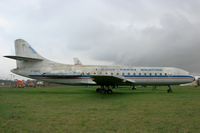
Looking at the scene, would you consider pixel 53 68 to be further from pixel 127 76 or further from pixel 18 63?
pixel 127 76

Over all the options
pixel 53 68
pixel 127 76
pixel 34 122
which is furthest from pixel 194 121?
pixel 53 68

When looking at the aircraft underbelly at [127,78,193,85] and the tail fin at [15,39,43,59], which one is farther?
the tail fin at [15,39,43,59]

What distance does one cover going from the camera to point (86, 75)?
76.1ft

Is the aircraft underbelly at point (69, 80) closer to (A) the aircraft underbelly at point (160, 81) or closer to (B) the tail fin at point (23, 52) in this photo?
(B) the tail fin at point (23, 52)

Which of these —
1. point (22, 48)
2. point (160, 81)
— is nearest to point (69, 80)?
point (22, 48)

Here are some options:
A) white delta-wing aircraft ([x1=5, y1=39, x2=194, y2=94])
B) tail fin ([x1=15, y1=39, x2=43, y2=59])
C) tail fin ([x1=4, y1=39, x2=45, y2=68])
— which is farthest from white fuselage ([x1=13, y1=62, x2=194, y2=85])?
tail fin ([x1=15, y1=39, x2=43, y2=59])

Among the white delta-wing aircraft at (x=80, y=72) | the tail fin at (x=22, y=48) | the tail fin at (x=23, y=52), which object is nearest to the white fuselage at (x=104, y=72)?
the white delta-wing aircraft at (x=80, y=72)

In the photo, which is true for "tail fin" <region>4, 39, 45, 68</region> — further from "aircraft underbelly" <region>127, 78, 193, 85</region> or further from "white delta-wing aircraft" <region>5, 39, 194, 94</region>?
"aircraft underbelly" <region>127, 78, 193, 85</region>

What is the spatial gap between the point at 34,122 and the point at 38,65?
55.3 feet

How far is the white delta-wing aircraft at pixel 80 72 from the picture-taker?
23125 millimetres

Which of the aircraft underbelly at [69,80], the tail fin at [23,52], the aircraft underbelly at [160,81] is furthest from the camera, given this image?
the tail fin at [23,52]

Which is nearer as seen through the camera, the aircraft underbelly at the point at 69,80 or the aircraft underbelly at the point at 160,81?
the aircraft underbelly at the point at 69,80

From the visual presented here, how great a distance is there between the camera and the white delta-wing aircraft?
23125 millimetres

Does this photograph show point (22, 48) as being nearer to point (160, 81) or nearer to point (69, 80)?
point (69, 80)
